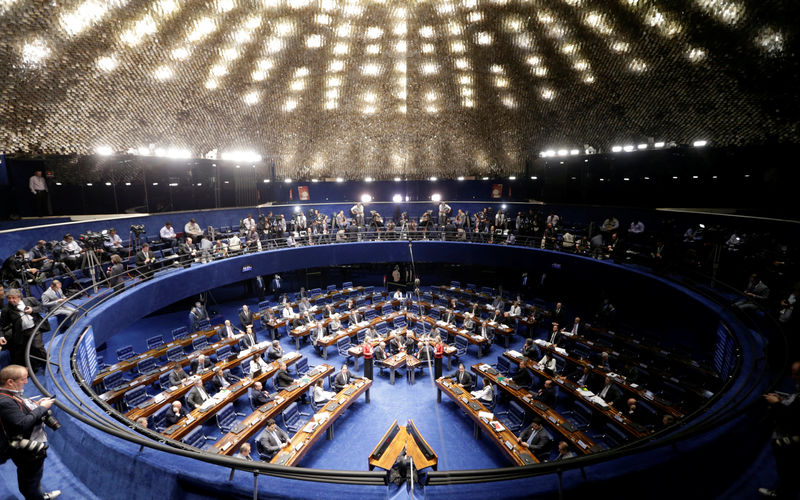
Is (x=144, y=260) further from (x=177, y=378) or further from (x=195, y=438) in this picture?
(x=195, y=438)

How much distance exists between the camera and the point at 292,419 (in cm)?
898

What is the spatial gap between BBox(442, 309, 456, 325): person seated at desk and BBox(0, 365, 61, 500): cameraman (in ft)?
40.6

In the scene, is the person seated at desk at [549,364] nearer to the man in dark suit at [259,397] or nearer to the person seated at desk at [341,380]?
the person seated at desk at [341,380]

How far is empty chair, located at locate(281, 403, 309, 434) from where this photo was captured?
8.76m

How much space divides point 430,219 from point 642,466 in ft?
56.3

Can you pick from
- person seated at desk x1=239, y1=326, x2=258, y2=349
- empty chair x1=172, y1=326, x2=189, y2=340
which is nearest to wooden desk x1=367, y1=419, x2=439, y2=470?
person seated at desk x1=239, y1=326, x2=258, y2=349

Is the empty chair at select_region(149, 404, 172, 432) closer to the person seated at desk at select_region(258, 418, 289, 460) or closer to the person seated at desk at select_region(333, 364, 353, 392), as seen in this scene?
the person seated at desk at select_region(258, 418, 289, 460)

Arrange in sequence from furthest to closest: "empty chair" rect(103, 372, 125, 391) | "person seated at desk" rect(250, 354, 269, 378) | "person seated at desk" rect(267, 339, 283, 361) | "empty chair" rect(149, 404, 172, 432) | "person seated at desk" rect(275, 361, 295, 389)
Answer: "person seated at desk" rect(267, 339, 283, 361), "person seated at desk" rect(250, 354, 269, 378), "person seated at desk" rect(275, 361, 295, 389), "empty chair" rect(103, 372, 125, 391), "empty chair" rect(149, 404, 172, 432)

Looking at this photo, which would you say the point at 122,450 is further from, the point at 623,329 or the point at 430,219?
the point at 430,219

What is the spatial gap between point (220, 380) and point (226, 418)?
1.55 metres

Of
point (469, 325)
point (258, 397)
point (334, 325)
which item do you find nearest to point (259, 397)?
point (258, 397)

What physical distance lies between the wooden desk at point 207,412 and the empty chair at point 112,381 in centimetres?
273

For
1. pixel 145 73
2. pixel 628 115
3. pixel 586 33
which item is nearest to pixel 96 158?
pixel 145 73

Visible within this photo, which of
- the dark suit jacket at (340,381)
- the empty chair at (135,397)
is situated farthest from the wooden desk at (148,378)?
the dark suit jacket at (340,381)
